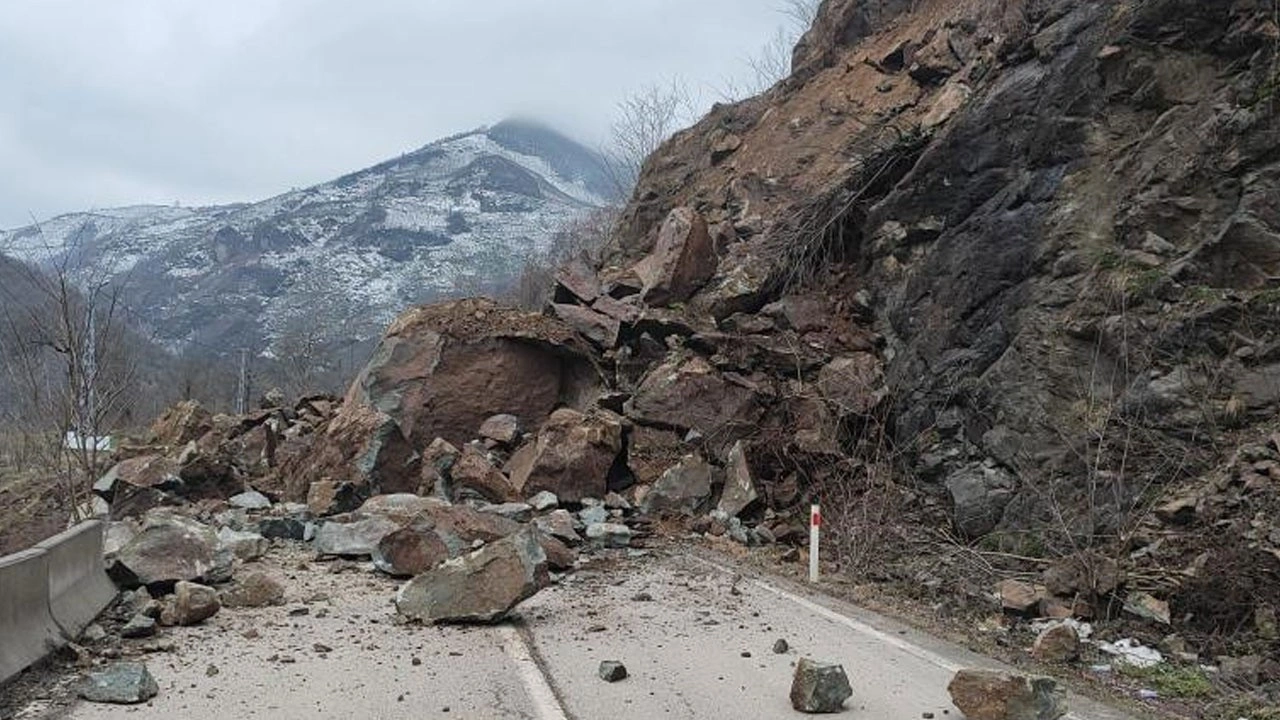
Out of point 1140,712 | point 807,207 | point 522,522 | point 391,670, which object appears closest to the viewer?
point 1140,712

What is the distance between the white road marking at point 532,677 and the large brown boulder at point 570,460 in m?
6.72

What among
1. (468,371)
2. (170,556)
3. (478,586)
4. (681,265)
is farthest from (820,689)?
(681,265)

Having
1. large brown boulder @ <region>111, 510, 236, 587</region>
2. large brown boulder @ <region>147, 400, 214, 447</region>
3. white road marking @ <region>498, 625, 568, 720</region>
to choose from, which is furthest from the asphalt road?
large brown boulder @ <region>147, 400, 214, 447</region>

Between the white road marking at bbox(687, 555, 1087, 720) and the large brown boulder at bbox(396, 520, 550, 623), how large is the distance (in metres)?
2.55

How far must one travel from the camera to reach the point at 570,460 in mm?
14766

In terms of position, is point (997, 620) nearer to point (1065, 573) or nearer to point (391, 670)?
point (1065, 573)

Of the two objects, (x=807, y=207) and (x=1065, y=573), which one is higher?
(x=807, y=207)

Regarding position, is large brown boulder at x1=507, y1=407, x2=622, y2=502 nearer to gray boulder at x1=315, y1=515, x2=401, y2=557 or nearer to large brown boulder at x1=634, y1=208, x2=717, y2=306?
gray boulder at x1=315, y1=515, x2=401, y2=557

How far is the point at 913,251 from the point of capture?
53.5 ft

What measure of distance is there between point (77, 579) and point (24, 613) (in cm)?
122

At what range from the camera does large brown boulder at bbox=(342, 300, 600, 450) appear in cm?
1734

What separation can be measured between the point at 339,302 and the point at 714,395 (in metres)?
132

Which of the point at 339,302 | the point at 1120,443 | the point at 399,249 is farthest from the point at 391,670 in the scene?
the point at 399,249

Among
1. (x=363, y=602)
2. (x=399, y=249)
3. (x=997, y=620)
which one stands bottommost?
(x=997, y=620)
